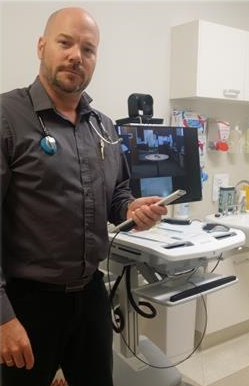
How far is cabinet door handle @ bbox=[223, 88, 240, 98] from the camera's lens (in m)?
2.35

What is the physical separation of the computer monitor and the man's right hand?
0.90 meters

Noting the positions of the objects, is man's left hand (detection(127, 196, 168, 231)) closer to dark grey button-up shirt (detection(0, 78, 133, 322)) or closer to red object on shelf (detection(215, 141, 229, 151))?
dark grey button-up shirt (detection(0, 78, 133, 322))

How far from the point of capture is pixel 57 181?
1112 millimetres

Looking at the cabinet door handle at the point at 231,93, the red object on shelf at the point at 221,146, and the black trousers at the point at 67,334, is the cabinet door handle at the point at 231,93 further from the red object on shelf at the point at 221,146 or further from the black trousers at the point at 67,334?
the black trousers at the point at 67,334

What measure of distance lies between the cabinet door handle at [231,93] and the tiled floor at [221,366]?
62.2 inches

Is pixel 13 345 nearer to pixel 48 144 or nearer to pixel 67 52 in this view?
pixel 48 144

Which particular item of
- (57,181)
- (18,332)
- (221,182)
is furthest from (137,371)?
(221,182)

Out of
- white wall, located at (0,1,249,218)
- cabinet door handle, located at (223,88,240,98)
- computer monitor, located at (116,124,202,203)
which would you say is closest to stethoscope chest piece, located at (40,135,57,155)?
computer monitor, located at (116,124,202,203)

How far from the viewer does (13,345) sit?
0.98m

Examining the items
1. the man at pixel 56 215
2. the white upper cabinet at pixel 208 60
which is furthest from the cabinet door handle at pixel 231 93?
the man at pixel 56 215

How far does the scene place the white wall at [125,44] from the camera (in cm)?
180

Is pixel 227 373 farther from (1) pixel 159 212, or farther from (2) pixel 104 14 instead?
(2) pixel 104 14

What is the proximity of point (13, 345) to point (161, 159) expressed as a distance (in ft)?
3.67

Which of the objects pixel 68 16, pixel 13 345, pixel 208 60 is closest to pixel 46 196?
pixel 13 345
